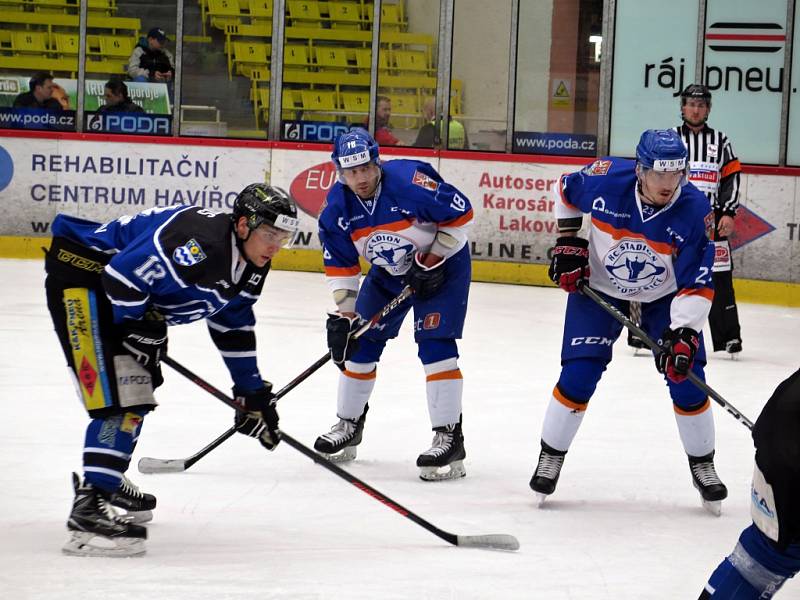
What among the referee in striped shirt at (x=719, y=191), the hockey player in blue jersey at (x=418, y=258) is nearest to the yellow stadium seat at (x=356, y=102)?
the referee in striped shirt at (x=719, y=191)

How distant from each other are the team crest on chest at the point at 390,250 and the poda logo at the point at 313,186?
17.2 feet

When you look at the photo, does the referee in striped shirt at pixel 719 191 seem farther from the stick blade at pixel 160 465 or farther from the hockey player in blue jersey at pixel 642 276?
the stick blade at pixel 160 465

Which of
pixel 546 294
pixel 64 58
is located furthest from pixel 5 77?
pixel 546 294

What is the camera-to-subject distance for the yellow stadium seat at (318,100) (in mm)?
9539

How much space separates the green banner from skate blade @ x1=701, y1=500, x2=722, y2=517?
6.96 meters

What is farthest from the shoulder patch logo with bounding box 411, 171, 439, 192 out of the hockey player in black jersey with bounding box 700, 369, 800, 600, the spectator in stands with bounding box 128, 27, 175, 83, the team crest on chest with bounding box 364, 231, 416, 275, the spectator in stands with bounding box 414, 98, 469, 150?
the spectator in stands with bounding box 128, 27, 175, 83

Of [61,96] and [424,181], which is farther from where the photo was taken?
[61,96]

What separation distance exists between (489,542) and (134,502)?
878mm

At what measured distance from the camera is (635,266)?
3.38 m

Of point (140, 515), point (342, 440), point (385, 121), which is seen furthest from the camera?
point (385, 121)

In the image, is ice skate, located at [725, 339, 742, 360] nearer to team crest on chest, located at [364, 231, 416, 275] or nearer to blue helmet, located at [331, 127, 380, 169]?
team crest on chest, located at [364, 231, 416, 275]

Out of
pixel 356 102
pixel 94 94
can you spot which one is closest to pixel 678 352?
pixel 356 102

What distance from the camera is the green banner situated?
955cm

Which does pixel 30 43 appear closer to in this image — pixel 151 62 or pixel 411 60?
pixel 151 62
